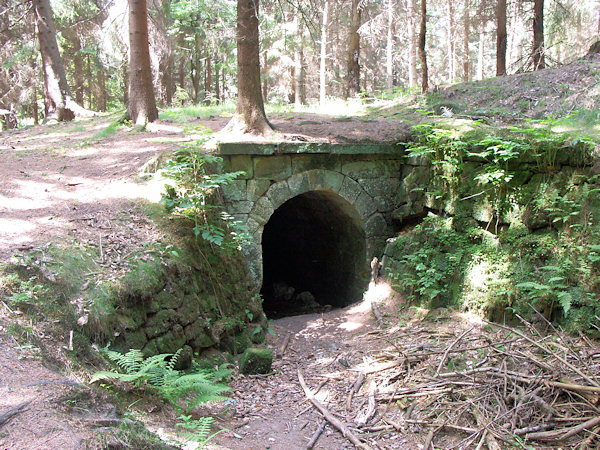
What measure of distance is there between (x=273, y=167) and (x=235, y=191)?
0.73 m

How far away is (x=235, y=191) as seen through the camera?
6730mm

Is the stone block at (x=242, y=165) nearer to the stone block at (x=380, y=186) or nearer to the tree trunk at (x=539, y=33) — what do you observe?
the stone block at (x=380, y=186)

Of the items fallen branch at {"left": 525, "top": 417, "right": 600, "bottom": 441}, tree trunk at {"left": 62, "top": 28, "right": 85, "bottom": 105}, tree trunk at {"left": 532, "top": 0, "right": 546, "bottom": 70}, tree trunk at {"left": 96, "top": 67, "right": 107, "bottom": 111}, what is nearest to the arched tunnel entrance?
fallen branch at {"left": 525, "top": 417, "right": 600, "bottom": 441}

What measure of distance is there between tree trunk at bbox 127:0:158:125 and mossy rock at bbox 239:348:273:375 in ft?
19.9

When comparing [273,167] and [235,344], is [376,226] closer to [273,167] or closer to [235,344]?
[273,167]

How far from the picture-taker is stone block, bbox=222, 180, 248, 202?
669cm

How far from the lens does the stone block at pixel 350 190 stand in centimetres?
739

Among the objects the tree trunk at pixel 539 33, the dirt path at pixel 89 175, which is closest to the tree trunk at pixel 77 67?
the dirt path at pixel 89 175

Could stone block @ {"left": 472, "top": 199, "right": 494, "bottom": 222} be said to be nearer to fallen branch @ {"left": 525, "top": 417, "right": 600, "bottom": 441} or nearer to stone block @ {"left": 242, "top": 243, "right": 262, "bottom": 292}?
fallen branch @ {"left": 525, "top": 417, "right": 600, "bottom": 441}

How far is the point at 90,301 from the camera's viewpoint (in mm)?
3877

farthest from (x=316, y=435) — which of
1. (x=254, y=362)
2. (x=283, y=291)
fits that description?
(x=283, y=291)

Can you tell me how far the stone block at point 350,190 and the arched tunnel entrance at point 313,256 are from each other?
0.18 metres

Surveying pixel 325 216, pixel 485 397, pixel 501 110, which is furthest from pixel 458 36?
pixel 485 397

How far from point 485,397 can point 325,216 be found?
18.4 ft
